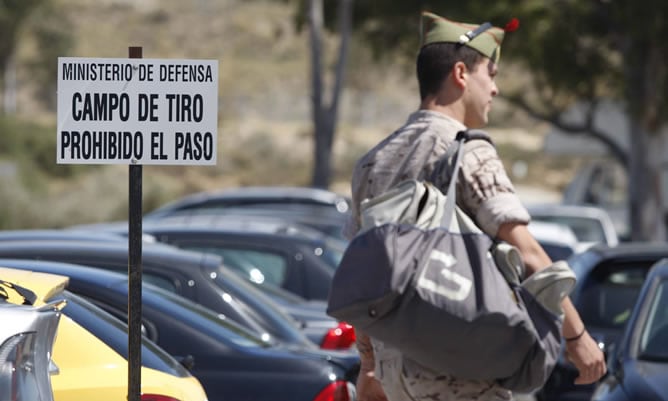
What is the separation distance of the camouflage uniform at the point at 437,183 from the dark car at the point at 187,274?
3029 mm

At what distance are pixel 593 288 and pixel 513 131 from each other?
64.9 meters

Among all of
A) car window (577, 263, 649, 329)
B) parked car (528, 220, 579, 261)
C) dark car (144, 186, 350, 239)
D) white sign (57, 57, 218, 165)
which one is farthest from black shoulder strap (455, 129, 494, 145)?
dark car (144, 186, 350, 239)

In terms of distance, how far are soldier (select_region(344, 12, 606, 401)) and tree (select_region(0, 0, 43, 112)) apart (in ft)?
155

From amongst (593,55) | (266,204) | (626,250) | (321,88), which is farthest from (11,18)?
(626,250)

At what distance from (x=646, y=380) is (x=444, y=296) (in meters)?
2.63

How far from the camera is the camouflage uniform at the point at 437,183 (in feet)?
12.9

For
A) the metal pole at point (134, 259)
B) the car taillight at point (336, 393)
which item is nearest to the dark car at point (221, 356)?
the car taillight at point (336, 393)

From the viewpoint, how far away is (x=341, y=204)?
20.5m

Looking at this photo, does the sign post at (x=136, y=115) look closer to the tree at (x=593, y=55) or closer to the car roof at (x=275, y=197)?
the car roof at (x=275, y=197)

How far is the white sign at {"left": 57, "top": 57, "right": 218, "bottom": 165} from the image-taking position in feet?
15.3

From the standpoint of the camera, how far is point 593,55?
2506cm

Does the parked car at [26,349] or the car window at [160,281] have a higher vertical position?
the parked car at [26,349]

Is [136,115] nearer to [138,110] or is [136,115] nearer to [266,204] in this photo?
[138,110]

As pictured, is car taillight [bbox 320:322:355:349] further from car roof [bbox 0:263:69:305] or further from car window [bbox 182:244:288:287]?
car roof [bbox 0:263:69:305]
